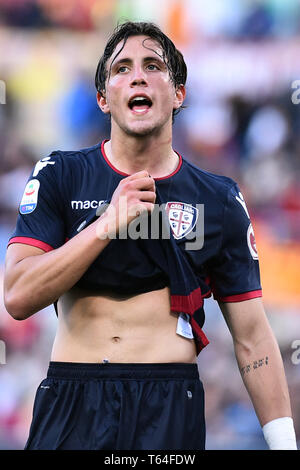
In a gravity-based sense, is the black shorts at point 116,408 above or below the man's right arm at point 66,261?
below

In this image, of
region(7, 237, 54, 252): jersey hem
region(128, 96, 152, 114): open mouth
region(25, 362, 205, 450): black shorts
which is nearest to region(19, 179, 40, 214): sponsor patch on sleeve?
region(7, 237, 54, 252): jersey hem

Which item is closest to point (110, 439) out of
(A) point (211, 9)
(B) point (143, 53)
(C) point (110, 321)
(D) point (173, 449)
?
(D) point (173, 449)

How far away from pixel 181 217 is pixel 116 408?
71 centimetres

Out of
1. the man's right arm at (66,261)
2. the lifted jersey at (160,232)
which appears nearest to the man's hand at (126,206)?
the man's right arm at (66,261)

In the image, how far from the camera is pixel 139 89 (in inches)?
104

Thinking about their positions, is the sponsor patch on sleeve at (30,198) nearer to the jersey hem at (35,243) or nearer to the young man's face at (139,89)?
the jersey hem at (35,243)

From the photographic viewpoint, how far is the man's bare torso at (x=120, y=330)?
2.51 m

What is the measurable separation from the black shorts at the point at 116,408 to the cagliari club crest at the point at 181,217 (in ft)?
1.54

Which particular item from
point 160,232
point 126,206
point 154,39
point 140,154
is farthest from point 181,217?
point 154,39

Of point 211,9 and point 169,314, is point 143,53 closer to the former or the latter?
point 169,314

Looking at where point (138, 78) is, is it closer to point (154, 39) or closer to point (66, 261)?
point (154, 39)

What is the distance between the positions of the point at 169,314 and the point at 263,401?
1.56 feet

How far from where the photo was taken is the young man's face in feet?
8.67
